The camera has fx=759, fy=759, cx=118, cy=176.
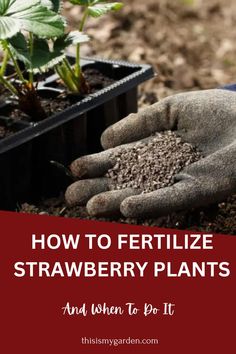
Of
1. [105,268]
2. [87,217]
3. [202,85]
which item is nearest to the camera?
[105,268]

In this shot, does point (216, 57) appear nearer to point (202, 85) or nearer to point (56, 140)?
point (202, 85)

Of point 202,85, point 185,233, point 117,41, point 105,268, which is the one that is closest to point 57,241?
point 105,268

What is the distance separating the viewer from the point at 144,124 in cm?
222

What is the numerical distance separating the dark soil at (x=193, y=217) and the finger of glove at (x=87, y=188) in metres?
0.06

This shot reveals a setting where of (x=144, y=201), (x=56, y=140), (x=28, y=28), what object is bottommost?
(x=144, y=201)

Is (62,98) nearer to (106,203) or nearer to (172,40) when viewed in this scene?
(106,203)

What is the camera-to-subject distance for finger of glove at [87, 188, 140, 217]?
203 centimetres

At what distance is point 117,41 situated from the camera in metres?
3.96

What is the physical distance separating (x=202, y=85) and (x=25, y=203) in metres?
1.68

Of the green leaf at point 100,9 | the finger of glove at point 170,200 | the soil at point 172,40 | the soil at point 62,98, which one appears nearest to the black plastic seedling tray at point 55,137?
the soil at point 62,98

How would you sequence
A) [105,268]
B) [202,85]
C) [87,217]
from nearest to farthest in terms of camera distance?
[105,268] < [87,217] < [202,85]

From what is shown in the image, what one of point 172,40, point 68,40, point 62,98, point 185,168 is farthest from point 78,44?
point 172,40

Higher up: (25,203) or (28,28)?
(28,28)

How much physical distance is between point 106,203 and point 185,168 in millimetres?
236
